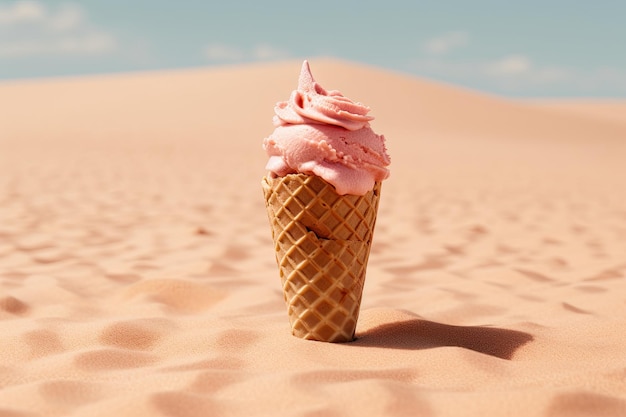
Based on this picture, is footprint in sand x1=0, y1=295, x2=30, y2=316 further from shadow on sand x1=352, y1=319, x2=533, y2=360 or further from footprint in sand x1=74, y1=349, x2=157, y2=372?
shadow on sand x1=352, y1=319, x2=533, y2=360

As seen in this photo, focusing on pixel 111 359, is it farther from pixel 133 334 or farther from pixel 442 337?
pixel 442 337

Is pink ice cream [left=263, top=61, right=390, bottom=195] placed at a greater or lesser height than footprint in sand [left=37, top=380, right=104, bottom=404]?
greater

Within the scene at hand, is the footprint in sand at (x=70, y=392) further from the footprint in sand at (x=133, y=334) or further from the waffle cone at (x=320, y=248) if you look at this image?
the waffle cone at (x=320, y=248)

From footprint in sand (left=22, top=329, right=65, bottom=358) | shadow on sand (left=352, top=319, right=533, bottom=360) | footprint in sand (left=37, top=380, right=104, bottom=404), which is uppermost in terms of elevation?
shadow on sand (left=352, top=319, right=533, bottom=360)

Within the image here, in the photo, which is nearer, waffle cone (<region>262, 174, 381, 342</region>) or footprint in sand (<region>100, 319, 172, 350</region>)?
waffle cone (<region>262, 174, 381, 342</region>)

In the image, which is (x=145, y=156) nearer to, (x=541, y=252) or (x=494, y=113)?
(x=541, y=252)

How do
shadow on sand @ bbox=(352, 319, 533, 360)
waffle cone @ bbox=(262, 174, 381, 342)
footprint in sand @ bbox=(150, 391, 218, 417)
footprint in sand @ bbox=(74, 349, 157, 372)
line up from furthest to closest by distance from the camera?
shadow on sand @ bbox=(352, 319, 533, 360) → waffle cone @ bbox=(262, 174, 381, 342) → footprint in sand @ bbox=(74, 349, 157, 372) → footprint in sand @ bbox=(150, 391, 218, 417)

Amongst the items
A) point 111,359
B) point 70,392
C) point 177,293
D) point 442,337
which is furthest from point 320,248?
point 177,293

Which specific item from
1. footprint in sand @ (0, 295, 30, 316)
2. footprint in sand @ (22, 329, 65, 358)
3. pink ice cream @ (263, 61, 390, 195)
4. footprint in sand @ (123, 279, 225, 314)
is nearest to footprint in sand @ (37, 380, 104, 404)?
footprint in sand @ (22, 329, 65, 358)
